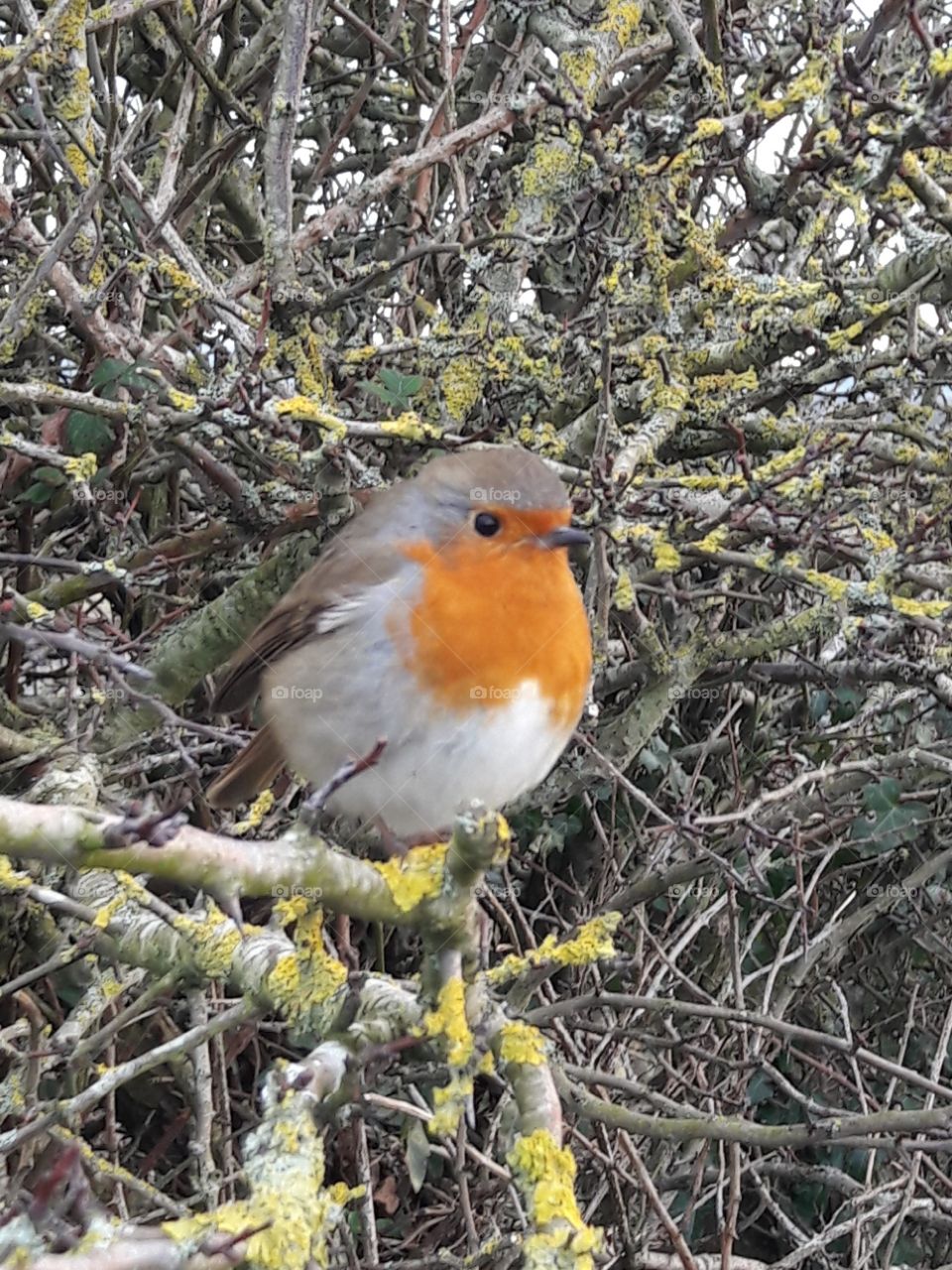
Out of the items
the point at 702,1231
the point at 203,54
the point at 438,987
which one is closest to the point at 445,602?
the point at 438,987

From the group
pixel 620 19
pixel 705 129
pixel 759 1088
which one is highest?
pixel 620 19

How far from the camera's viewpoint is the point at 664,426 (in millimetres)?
2619

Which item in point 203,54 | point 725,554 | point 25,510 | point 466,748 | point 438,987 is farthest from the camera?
point 203,54

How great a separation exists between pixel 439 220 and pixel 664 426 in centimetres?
171

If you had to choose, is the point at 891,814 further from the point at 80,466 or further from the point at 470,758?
the point at 80,466

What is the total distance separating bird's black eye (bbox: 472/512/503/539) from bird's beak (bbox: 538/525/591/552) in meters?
0.08

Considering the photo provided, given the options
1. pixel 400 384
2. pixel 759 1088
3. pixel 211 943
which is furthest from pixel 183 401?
pixel 759 1088

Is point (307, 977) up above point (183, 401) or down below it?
below

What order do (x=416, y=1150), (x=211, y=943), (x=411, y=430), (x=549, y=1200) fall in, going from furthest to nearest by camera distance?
(x=416, y=1150), (x=411, y=430), (x=211, y=943), (x=549, y=1200)

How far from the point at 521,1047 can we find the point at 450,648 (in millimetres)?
803

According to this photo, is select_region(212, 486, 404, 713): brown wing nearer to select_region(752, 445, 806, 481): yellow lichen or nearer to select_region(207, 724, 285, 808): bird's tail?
select_region(207, 724, 285, 808): bird's tail

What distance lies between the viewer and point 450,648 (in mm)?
2145

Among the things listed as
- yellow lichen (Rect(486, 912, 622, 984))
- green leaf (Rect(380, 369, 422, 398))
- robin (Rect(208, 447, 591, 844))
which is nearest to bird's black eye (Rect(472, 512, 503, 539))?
robin (Rect(208, 447, 591, 844))

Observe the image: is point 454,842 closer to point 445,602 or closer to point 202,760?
point 445,602
